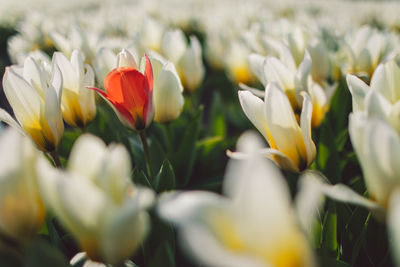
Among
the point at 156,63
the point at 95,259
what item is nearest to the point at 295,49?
the point at 156,63

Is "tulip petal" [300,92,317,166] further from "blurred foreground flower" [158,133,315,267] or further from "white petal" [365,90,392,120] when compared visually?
"blurred foreground flower" [158,133,315,267]

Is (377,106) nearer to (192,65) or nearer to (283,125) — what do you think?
(283,125)

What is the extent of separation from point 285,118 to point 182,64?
2.91ft

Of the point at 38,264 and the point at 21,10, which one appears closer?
the point at 38,264

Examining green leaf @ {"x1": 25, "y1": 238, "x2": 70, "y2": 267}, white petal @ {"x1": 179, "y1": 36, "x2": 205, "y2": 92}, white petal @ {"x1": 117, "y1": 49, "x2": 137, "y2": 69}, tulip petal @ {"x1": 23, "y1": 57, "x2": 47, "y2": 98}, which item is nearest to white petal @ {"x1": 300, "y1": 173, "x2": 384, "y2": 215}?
green leaf @ {"x1": 25, "y1": 238, "x2": 70, "y2": 267}

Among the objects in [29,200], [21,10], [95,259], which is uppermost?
[29,200]

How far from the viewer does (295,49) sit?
154cm

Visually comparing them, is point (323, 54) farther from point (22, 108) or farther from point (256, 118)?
point (22, 108)

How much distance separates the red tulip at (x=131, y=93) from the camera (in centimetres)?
90

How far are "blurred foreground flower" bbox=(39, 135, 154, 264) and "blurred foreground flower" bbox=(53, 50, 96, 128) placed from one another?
49 centimetres

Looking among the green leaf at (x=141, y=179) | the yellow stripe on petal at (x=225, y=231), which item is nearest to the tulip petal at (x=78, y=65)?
the green leaf at (x=141, y=179)

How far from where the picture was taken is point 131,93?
0.93 m

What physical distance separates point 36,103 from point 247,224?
2.26ft

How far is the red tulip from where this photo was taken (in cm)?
90
